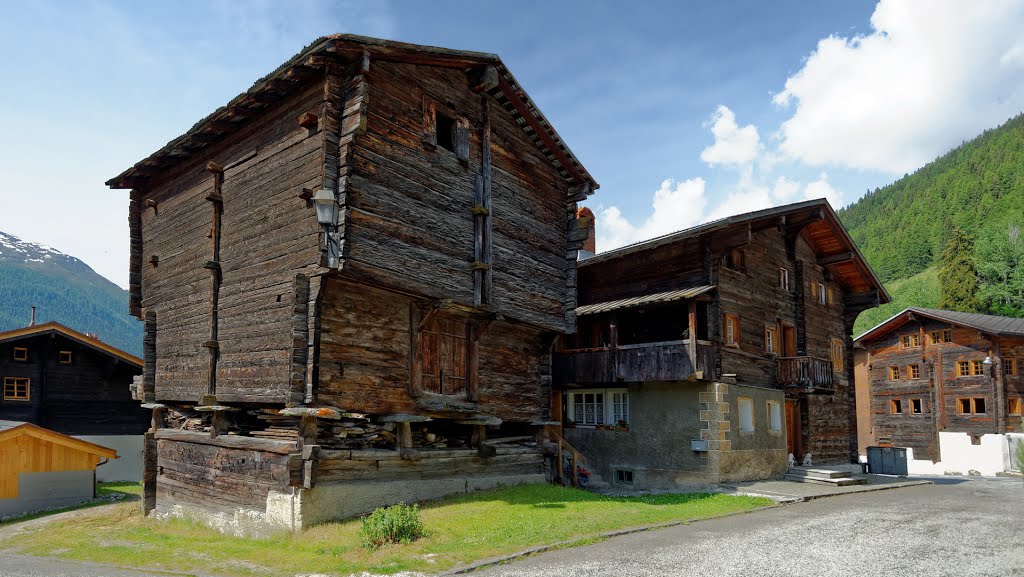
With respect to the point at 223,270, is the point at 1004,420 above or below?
below

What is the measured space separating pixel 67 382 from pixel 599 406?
71.7ft

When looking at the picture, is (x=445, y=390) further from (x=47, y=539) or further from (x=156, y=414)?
(x=47, y=539)

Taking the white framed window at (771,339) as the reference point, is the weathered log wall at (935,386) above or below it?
below

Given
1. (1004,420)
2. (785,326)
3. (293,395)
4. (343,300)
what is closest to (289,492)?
(293,395)

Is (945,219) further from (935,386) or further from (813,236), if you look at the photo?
(813,236)

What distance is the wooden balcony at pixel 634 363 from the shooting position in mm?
22656

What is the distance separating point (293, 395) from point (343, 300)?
2342 mm

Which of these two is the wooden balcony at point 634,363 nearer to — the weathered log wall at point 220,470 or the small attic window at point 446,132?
the small attic window at point 446,132

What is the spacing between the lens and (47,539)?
17.3 metres

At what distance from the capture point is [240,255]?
1806cm

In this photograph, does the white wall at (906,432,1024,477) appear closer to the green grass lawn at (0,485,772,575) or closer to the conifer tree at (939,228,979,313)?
the green grass lawn at (0,485,772,575)

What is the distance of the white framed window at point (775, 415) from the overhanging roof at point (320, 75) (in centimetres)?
1090

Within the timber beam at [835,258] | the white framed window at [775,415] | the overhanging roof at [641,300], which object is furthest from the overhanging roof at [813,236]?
the white framed window at [775,415]

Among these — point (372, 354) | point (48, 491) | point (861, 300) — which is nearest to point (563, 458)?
point (372, 354)
